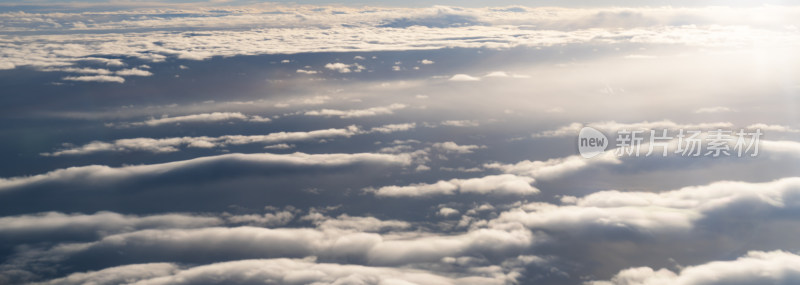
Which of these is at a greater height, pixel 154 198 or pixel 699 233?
pixel 154 198

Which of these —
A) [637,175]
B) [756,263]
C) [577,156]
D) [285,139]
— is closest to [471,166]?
[577,156]

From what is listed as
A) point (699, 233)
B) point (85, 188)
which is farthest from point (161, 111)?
point (699, 233)

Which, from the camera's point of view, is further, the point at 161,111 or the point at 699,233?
the point at 161,111

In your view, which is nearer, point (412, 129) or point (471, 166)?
point (471, 166)

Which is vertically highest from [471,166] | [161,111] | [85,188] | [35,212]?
[161,111]

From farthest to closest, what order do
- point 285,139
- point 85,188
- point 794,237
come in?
point 285,139 → point 85,188 → point 794,237

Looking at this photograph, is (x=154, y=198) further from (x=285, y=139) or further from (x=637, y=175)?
(x=637, y=175)

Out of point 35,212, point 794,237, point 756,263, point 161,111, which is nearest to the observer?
point 756,263

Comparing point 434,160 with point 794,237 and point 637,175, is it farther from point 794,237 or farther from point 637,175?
point 794,237

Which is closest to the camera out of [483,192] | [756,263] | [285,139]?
[756,263]
